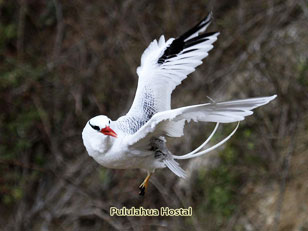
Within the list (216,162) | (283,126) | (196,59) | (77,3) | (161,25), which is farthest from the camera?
(77,3)

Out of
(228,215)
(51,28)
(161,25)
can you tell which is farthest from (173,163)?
(51,28)

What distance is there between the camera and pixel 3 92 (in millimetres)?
7391

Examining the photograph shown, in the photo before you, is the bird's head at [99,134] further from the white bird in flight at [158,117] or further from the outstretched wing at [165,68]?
the outstretched wing at [165,68]

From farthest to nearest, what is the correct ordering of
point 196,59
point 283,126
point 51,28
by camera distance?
point 51,28
point 283,126
point 196,59

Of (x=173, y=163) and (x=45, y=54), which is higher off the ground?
(x=45, y=54)

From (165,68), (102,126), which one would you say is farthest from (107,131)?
(165,68)

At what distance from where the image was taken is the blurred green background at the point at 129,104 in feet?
19.5

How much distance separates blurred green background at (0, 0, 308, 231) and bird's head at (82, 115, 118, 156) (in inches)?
107

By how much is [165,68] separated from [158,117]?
1.12m

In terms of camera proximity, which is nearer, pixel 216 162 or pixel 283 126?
pixel 283 126

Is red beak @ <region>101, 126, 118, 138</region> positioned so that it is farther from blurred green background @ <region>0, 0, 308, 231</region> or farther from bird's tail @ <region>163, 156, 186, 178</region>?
blurred green background @ <region>0, 0, 308, 231</region>

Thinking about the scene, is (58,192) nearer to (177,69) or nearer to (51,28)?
(51,28)

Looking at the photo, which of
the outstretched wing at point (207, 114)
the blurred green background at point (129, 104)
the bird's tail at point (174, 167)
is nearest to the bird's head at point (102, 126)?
the outstretched wing at point (207, 114)

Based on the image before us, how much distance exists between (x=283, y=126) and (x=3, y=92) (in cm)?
414
